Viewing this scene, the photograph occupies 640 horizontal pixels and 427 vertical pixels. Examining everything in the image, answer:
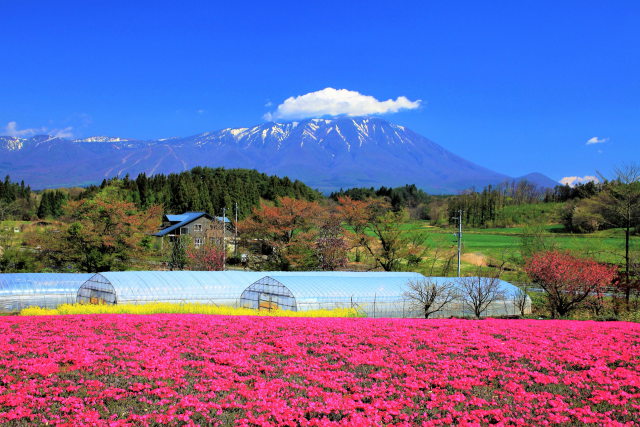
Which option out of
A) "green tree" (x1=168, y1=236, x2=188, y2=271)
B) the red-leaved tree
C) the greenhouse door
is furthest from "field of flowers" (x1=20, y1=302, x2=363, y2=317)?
"green tree" (x1=168, y1=236, x2=188, y2=271)

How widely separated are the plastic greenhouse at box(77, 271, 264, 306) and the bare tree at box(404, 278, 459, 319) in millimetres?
11054

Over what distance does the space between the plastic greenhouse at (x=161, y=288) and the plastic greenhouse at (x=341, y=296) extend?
191 centimetres

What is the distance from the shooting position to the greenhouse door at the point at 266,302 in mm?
30103

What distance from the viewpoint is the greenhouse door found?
98.8ft

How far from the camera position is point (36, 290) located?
30766mm

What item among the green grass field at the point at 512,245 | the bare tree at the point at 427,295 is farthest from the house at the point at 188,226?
the bare tree at the point at 427,295

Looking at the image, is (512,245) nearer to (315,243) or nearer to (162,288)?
(315,243)

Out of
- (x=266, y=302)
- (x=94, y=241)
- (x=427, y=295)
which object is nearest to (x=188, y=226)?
(x=94, y=241)

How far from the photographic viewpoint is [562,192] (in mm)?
143750

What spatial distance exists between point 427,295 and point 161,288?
15937 millimetres

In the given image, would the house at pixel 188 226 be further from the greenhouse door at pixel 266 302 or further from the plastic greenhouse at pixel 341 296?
the greenhouse door at pixel 266 302

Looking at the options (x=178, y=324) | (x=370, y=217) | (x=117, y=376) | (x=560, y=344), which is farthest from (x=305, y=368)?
(x=370, y=217)

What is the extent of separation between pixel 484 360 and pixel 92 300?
25.3 m

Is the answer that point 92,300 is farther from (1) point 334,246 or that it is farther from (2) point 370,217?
(2) point 370,217
